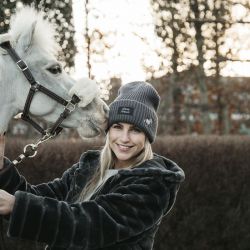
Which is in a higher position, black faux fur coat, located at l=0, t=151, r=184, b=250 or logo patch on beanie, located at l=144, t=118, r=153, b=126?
logo patch on beanie, located at l=144, t=118, r=153, b=126

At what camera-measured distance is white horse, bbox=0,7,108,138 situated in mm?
2613

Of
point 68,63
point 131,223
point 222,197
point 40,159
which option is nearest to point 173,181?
point 131,223

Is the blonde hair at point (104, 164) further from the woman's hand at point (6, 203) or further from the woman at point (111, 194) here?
the woman's hand at point (6, 203)

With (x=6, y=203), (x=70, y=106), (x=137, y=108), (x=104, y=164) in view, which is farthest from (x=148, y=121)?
(x=6, y=203)

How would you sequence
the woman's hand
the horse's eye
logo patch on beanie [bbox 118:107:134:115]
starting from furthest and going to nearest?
the horse's eye → logo patch on beanie [bbox 118:107:134:115] → the woman's hand

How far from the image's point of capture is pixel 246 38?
929cm

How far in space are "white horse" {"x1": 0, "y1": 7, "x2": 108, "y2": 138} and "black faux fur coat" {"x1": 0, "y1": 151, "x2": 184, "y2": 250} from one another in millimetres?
253

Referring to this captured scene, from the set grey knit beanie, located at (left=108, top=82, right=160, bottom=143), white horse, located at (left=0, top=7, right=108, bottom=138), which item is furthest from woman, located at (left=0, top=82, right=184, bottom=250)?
white horse, located at (left=0, top=7, right=108, bottom=138)

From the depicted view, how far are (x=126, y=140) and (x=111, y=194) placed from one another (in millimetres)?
336

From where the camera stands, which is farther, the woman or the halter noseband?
the halter noseband

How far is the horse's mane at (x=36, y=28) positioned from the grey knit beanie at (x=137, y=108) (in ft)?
1.62

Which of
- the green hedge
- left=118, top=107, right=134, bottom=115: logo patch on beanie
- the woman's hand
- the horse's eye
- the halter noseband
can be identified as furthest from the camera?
the green hedge

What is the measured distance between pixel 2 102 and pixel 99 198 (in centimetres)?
77

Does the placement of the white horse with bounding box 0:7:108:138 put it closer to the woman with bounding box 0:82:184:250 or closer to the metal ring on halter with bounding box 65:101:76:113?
the metal ring on halter with bounding box 65:101:76:113
